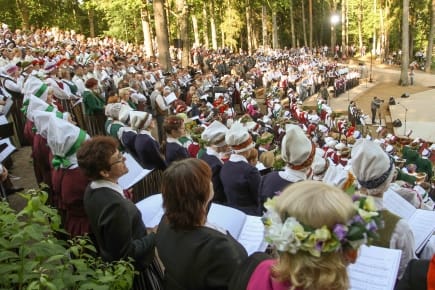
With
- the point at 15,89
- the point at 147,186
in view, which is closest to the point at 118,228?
the point at 147,186

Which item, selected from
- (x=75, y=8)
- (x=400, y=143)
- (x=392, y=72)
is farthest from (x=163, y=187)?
(x=75, y=8)

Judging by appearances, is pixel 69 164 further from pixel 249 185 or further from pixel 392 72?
pixel 392 72

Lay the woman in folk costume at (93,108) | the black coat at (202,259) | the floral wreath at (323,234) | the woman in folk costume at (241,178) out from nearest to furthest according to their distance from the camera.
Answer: the floral wreath at (323,234) < the black coat at (202,259) < the woman in folk costume at (241,178) < the woman in folk costume at (93,108)

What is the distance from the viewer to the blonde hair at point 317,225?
1.68 meters

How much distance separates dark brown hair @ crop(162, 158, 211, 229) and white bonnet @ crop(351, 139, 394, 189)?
115 cm

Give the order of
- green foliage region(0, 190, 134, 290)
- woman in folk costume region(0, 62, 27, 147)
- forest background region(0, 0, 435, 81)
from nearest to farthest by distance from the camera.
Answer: green foliage region(0, 190, 134, 290), woman in folk costume region(0, 62, 27, 147), forest background region(0, 0, 435, 81)

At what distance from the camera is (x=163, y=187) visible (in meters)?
2.49

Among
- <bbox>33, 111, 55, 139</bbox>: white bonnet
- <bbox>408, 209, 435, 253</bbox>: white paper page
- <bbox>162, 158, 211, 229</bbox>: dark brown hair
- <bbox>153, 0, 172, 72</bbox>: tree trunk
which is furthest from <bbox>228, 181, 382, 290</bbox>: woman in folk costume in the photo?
<bbox>153, 0, 172, 72</bbox>: tree trunk

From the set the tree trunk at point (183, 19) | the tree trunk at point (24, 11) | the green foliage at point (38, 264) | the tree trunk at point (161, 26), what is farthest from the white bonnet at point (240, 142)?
the tree trunk at point (24, 11)

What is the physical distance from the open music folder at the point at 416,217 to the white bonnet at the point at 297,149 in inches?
28.7

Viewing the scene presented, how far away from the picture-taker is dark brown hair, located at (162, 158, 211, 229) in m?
2.37

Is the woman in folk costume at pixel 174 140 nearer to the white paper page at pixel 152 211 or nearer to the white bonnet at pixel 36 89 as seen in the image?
the white paper page at pixel 152 211

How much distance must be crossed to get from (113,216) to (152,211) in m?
0.63

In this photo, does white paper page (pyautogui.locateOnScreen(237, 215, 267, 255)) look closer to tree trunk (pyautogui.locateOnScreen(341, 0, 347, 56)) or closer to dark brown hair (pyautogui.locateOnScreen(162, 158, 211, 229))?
dark brown hair (pyautogui.locateOnScreen(162, 158, 211, 229))
